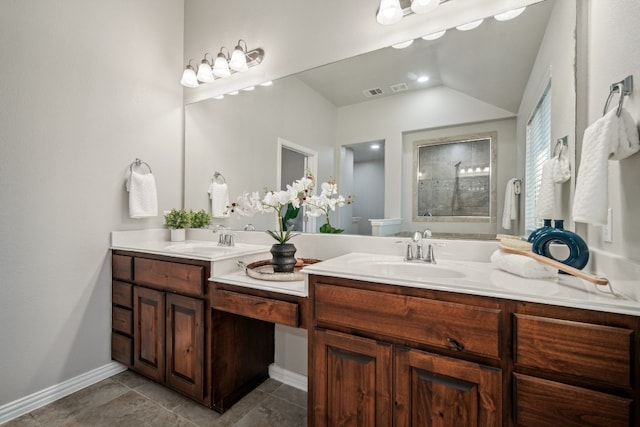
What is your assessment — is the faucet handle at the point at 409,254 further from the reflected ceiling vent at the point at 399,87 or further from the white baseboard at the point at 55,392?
the white baseboard at the point at 55,392

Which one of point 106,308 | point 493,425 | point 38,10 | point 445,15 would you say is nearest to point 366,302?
point 493,425

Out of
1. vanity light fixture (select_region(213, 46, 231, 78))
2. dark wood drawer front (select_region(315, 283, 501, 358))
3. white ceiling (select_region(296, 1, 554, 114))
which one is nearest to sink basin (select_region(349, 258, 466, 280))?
dark wood drawer front (select_region(315, 283, 501, 358))

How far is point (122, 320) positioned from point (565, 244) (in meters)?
2.47

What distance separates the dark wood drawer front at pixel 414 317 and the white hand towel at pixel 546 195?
0.64 m

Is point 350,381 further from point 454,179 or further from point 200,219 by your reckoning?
point 200,219

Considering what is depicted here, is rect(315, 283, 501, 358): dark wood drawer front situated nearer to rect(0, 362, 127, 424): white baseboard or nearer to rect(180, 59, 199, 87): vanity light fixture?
rect(0, 362, 127, 424): white baseboard

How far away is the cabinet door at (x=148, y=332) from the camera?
1.71 metres

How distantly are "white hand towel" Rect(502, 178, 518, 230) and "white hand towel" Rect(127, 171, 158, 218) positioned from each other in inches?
88.3

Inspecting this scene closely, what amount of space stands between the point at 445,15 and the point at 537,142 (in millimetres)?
768

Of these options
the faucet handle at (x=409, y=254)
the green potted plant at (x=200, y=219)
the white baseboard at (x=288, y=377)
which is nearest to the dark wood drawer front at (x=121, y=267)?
the green potted plant at (x=200, y=219)

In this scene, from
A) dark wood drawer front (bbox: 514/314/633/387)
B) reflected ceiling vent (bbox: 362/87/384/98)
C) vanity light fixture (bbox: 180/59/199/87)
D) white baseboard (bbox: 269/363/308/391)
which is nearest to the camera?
dark wood drawer front (bbox: 514/314/633/387)

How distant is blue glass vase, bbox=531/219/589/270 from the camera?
3.31ft

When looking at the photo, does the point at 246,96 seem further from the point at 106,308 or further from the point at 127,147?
the point at 106,308

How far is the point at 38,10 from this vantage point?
5.44 ft
